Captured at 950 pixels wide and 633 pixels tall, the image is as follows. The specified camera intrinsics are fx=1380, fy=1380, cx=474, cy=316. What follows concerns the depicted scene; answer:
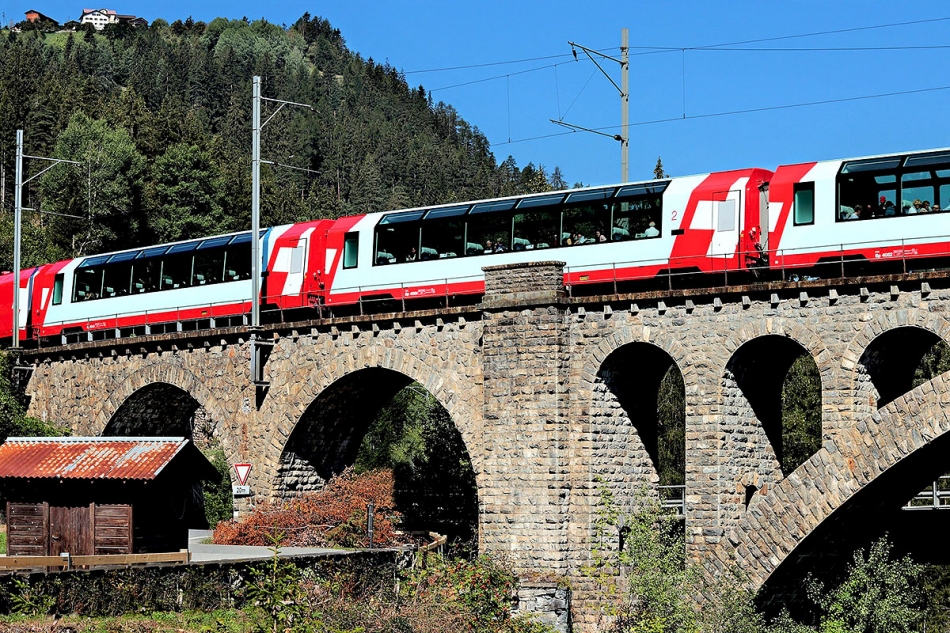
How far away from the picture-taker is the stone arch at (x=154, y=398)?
45.9m

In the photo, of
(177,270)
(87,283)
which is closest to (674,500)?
(177,270)

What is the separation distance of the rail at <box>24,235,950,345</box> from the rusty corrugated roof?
414 inches

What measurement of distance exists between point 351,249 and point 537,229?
7335 mm

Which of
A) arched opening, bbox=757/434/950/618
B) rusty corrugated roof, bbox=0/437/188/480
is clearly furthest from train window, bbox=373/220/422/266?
arched opening, bbox=757/434/950/618

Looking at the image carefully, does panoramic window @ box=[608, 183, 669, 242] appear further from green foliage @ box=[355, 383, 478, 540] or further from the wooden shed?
green foliage @ box=[355, 383, 478, 540]

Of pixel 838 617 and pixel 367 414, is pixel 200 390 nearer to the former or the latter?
pixel 367 414

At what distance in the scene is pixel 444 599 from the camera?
3303 cm

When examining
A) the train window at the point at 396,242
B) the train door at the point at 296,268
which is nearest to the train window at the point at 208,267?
the train door at the point at 296,268

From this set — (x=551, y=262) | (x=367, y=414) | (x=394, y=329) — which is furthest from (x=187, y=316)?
(x=551, y=262)

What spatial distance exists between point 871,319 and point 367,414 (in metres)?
19.1

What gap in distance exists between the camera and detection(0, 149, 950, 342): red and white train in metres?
32.6

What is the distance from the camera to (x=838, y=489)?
3141 centimetres

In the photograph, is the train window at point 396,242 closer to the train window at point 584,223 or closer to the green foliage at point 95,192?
the train window at point 584,223

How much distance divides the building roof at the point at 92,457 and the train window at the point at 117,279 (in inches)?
741
